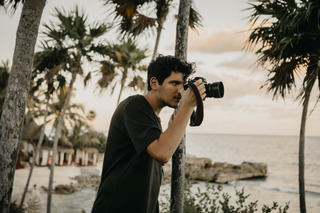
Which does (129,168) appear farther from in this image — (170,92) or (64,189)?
(64,189)

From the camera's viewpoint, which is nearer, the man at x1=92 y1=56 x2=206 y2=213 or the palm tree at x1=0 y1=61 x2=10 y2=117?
the man at x1=92 y1=56 x2=206 y2=213

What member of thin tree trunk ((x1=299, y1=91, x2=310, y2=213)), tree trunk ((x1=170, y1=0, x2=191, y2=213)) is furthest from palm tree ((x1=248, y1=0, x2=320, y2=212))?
tree trunk ((x1=170, y1=0, x2=191, y2=213))

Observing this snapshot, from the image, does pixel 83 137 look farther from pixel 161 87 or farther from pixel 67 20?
Result: pixel 161 87

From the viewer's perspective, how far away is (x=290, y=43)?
16.8 ft

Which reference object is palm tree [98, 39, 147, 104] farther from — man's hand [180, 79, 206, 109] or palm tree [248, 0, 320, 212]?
man's hand [180, 79, 206, 109]

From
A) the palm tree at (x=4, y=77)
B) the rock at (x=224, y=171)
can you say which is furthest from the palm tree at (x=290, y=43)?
the rock at (x=224, y=171)

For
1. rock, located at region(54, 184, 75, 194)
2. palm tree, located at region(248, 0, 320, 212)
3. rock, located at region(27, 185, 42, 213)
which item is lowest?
rock, located at region(54, 184, 75, 194)

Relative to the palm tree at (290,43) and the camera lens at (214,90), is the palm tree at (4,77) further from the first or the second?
the camera lens at (214,90)

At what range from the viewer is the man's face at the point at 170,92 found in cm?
148

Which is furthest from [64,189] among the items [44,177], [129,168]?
[129,168]

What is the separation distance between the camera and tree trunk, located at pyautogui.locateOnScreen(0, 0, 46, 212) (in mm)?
3307

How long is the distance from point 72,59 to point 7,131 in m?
6.59

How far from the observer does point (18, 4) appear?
4070 mm

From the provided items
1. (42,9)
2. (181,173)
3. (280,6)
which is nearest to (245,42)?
(280,6)
